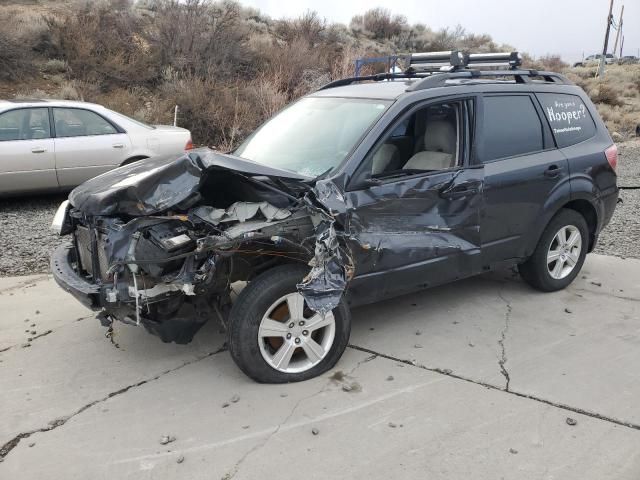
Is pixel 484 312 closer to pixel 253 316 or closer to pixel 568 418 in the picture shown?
pixel 568 418

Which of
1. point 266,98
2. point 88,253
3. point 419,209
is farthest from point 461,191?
point 266,98

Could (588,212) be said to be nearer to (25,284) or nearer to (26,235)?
(25,284)

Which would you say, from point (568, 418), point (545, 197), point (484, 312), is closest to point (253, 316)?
point (568, 418)

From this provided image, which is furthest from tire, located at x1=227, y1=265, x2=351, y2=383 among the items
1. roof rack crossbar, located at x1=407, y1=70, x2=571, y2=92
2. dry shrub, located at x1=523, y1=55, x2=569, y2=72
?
dry shrub, located at x1=523, y1=55, x2=569, y2=72

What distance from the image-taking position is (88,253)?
3.98 meters

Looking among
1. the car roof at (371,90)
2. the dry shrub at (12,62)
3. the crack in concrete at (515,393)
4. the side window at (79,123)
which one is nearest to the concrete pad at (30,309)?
the crack in concrete at (515,393)

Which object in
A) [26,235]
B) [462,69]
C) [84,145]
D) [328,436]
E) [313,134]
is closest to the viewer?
[328,436]

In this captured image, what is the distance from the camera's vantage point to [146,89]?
17062mm

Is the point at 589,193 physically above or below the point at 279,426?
above

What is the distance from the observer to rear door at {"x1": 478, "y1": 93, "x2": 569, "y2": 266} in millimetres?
4613

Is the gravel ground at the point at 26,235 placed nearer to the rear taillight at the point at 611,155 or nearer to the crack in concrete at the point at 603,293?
the crack in concrete at the point at 603,293

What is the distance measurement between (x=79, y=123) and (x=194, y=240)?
20.5 ft

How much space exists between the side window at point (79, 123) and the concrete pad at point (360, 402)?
4.39m

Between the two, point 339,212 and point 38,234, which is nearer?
point 339,212
